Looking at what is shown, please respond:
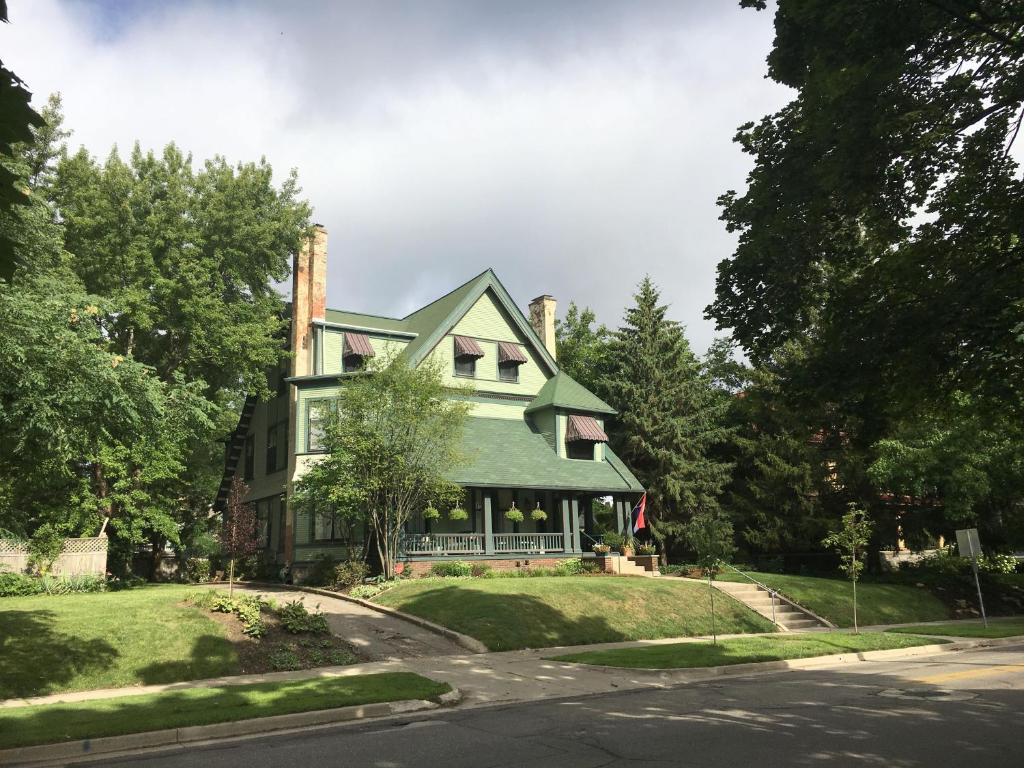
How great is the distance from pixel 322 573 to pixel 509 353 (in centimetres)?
1303

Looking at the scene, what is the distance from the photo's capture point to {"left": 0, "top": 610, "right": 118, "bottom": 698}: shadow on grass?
1236 centimetres

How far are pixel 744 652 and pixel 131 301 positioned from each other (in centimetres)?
2778

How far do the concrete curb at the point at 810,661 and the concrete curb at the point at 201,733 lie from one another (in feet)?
15.2

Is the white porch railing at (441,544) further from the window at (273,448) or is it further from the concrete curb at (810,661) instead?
the concrete curb at (810,661)

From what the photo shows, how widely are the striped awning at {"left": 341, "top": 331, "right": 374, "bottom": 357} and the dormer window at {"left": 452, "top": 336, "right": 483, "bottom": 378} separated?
3.83 m

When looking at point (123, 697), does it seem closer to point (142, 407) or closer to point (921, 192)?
point (142, 407)

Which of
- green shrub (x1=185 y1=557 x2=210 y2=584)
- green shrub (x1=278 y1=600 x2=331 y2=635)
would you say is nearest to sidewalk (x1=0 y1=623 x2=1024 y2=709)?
green shrub (x1=278 y1=600 x2=331 y2=635)

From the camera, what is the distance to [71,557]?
2566 centimetres

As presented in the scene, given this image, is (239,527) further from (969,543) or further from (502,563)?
(969,543)

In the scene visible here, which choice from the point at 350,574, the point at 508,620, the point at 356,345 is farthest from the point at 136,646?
the point at 356,345

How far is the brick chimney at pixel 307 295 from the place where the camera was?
32.0 m

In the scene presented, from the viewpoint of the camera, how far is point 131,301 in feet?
105

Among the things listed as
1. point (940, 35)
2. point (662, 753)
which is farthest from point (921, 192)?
point (662, 753)

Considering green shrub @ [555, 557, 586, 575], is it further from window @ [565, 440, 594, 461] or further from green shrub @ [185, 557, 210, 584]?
green shrub @ [185, 557, 210, 584]
